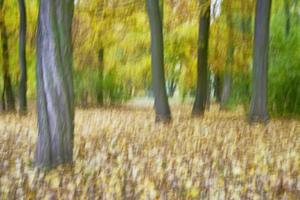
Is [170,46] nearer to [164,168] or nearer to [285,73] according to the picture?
[285,73]

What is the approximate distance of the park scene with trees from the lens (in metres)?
6.30

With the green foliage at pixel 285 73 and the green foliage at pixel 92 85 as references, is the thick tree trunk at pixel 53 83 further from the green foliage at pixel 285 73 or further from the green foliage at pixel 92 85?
the green foliage at pixel 92 85

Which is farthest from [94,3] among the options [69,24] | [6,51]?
[69,24]

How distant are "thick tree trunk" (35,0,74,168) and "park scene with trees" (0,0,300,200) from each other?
16 mm

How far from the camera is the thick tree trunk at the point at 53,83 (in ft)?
23.4

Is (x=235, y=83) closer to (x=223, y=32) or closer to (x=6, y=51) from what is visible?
(x=223, y=32)

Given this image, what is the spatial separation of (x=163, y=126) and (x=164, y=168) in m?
5.56

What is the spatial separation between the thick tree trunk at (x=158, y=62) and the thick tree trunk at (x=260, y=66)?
2701 mm

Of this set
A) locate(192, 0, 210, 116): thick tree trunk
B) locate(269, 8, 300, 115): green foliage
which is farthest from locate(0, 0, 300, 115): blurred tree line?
locate(192, 0, 210, 116): thick tree trunk

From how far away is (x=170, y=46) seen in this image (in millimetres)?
25234

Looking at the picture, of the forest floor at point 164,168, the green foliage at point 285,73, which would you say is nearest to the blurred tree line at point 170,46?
the green foliage at point 285,73

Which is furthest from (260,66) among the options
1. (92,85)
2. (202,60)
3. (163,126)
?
(92,85)

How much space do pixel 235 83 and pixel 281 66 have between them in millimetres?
2156

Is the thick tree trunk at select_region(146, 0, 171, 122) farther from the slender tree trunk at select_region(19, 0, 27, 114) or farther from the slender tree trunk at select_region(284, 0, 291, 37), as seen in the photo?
the slender tree trunk at select_region(19, 0, 27, 114)
